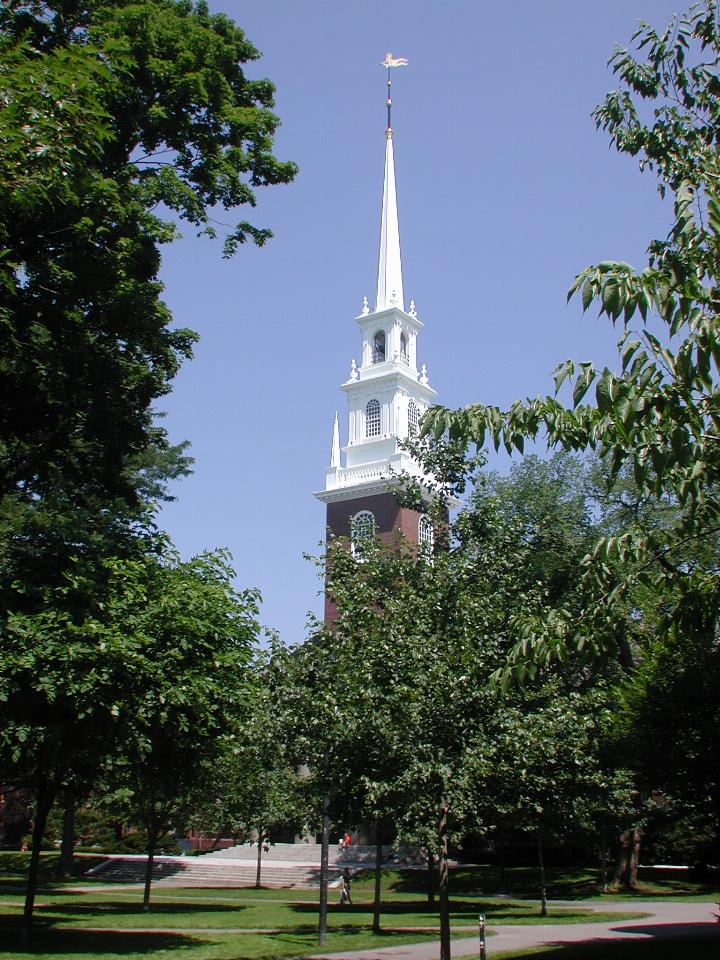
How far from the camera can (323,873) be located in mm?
19359

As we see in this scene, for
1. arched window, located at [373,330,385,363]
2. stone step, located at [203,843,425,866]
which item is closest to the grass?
stone step, located at [203,843,425,866]

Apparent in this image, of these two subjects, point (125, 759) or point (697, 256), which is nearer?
point (697, 256)

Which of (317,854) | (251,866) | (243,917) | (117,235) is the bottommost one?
(243,917)

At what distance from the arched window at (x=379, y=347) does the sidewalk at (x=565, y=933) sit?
3937 centimetres

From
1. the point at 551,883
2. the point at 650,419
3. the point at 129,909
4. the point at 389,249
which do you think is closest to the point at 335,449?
the point at 389,249

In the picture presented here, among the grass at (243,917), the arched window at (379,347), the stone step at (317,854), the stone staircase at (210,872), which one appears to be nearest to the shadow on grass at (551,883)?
the grass at (243,917)

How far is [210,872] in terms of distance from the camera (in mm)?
42969

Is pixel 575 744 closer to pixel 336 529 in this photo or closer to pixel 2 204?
pixel 2 204

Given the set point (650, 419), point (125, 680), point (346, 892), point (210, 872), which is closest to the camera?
point (650, 419)

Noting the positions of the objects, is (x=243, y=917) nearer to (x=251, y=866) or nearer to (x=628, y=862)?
(x=628, y=862)

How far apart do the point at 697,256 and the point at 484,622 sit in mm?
8091

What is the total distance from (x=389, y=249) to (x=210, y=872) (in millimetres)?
40320

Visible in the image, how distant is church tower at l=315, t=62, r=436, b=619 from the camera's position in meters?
54.3

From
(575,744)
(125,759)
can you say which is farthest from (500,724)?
(125,759)
